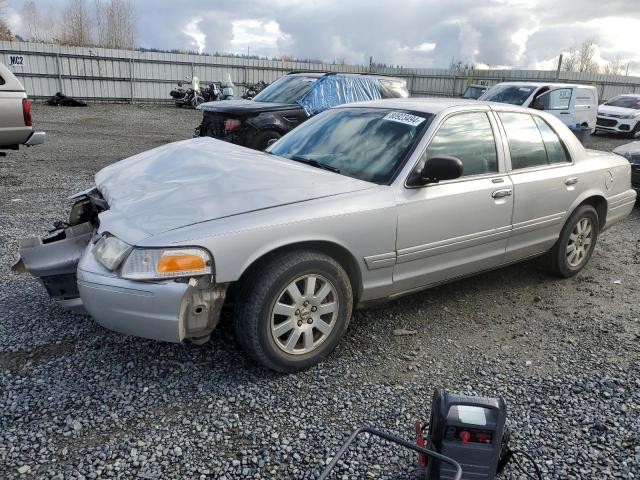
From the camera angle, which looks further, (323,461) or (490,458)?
(323,461)

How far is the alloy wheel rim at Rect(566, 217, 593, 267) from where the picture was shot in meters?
4.57

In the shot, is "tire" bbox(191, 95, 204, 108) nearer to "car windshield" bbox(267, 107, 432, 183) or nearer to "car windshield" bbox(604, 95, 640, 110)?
"car windshield" bbox(604, 95, 640, 110)

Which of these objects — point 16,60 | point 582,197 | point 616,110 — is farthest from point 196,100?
point 582,197

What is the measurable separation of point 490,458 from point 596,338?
2046 millimetres

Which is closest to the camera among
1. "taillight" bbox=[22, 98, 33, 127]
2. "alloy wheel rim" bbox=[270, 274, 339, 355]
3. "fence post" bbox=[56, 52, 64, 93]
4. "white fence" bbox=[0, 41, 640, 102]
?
"alloy wheel rim" bbox=[270, 274, 339, 355]

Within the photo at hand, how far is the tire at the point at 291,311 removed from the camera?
281 cm

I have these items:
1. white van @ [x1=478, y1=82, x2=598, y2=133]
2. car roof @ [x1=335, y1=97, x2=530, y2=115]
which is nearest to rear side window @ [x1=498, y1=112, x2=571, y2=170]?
car roof @ [x1=335, y1=97, x2=530, y2=115]

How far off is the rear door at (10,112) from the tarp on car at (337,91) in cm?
434

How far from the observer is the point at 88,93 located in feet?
72.5

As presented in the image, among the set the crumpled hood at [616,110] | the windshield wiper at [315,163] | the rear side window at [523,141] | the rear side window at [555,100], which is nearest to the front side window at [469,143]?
the rear side window at [523,141]

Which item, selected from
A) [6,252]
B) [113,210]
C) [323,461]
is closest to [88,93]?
[6,252]

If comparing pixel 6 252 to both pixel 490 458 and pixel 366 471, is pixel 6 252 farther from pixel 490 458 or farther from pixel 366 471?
pixel 490 458

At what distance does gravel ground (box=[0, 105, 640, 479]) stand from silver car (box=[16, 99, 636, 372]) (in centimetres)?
32

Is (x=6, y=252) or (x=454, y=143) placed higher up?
(x=454, y=143)
